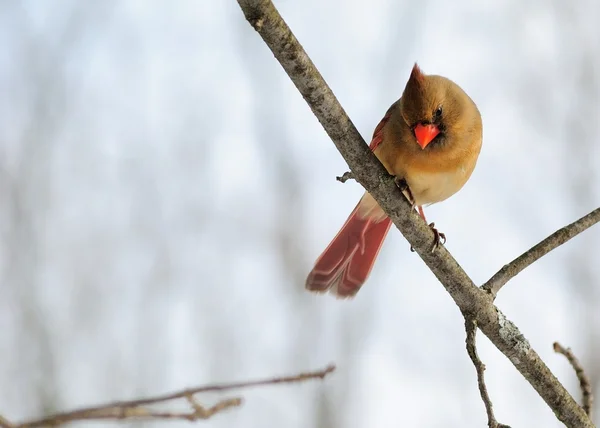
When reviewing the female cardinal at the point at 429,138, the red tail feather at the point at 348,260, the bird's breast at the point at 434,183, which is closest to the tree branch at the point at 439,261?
the female cardinal at the point at 429,138

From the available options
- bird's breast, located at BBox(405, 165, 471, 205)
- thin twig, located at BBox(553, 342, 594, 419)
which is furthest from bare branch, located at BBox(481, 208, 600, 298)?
bird's breast, located at BBox(405, 165, 471, 205)

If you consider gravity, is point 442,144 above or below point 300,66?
above

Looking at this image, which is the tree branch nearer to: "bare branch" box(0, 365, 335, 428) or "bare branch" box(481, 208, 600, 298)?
"bare branch" box(481, 208, 600, 298)

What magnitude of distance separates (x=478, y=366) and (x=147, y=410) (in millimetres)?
1086

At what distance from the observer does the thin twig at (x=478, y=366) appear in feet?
5.32

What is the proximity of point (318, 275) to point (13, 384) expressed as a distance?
10.7ft

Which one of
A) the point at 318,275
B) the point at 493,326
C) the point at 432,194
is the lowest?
the point at 493,326

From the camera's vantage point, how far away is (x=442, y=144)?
249cm

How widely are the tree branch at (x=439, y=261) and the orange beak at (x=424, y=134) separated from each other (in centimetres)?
59

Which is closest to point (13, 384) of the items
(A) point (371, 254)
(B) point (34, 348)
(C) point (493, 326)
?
(B) point (34, 348)

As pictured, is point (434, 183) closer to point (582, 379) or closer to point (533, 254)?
point (533, 254)

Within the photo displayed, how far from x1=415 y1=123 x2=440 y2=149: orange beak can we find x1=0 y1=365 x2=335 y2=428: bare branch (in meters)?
1.40

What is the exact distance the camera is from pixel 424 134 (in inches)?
94.5

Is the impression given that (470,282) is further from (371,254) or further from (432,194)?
(371,254)
